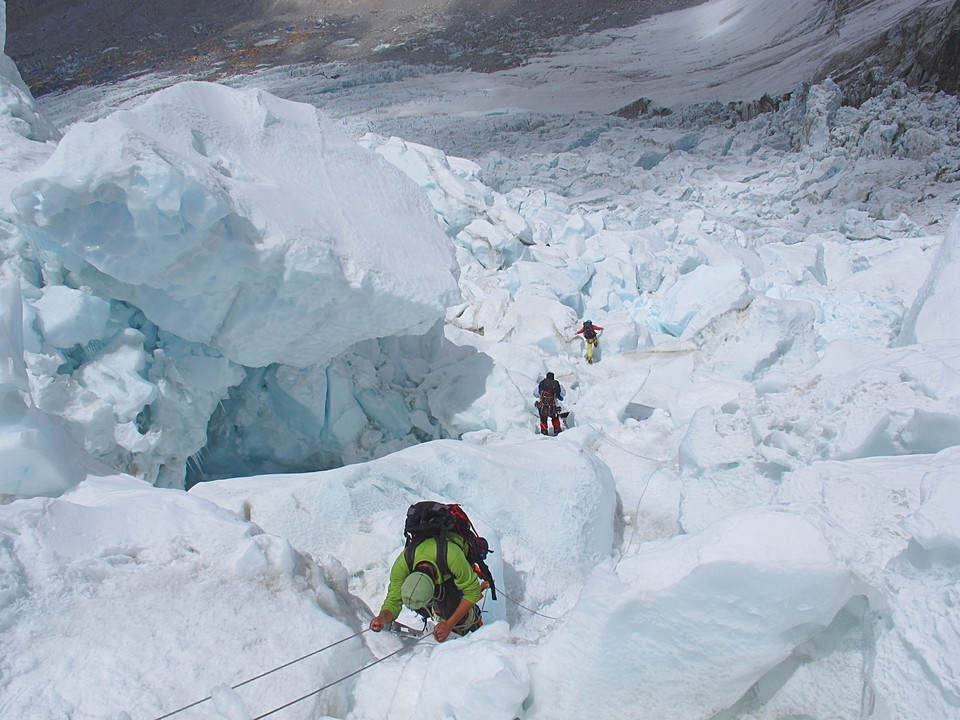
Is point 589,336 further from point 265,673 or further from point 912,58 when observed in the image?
point 912,58

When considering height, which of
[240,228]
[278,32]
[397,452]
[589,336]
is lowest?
[589,336]

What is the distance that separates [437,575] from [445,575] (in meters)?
0.03

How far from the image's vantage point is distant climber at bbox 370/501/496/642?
1862 mm

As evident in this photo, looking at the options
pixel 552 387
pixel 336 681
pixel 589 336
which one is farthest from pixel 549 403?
pixel 336 681

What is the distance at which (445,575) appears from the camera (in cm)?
190

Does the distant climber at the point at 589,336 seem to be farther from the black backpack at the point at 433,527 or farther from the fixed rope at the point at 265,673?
the fixed rope at the point at 265,673

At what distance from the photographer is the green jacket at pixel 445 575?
1.89 metres

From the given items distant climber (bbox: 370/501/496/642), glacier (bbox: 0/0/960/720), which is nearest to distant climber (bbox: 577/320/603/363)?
glacier (bbox: 0/0/960/720)

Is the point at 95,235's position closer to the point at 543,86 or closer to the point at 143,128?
the point at 143,128

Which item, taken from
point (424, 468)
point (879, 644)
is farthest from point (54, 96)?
point (879, 644)

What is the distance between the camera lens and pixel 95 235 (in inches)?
110

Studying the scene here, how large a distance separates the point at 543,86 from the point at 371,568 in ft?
58.2

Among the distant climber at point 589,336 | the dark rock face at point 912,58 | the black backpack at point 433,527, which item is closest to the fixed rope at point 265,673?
the black backpack at point 433,527

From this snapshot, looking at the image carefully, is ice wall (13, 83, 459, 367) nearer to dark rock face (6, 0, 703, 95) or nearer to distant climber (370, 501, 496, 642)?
distant climber (370, 501, 496, 642)
